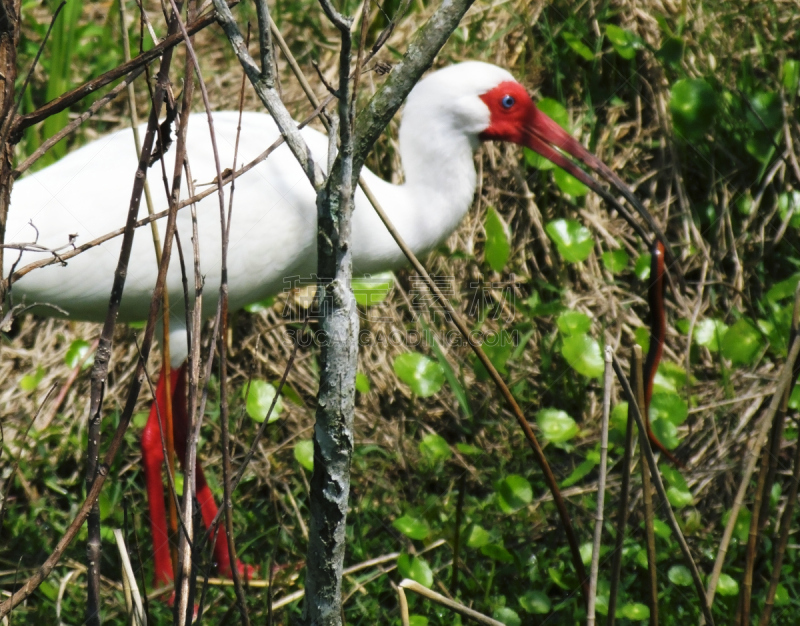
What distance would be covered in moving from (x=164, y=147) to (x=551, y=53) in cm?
265

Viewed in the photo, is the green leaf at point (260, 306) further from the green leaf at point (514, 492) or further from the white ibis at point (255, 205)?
the green leaf at point (514, 492)

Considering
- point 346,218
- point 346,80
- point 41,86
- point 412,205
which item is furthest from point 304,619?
point 41,86

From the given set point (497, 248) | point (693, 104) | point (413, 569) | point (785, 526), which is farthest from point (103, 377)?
point (693, 104)

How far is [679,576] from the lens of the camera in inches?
82.0

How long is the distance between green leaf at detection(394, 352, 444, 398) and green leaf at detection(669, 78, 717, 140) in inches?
47.7

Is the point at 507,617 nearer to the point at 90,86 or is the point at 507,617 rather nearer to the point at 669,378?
the point at 669,378

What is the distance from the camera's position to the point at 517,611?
89.1 inches

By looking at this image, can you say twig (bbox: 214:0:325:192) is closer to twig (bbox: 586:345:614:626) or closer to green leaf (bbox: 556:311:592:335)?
twig (bbox: 586:345:614:626)

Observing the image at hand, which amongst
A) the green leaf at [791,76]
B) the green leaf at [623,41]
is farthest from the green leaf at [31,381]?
the green leaf at [791,76]

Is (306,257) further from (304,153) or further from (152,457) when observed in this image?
(304,153)

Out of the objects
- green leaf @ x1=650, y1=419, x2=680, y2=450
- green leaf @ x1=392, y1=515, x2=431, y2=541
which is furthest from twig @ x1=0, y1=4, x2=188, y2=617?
green leaf @ x1=650, y1=419, x2=680, y2=450

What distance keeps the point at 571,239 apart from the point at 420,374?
0.69 metres

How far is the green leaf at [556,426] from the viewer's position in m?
2.31

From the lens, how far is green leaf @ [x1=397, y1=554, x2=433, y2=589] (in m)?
1.95
